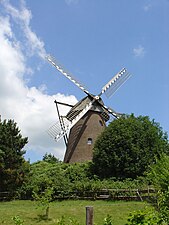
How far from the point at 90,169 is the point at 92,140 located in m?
5.93

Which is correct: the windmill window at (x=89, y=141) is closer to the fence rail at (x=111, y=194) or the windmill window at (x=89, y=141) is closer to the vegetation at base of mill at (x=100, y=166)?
the vegetation at base of mill at (x=100, y=166)

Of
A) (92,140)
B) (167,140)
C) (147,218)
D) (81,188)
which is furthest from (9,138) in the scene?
(147,218)

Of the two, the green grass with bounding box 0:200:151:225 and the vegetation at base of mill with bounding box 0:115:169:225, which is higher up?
the vegetation at base of mill with bounding box 0:115:169:225

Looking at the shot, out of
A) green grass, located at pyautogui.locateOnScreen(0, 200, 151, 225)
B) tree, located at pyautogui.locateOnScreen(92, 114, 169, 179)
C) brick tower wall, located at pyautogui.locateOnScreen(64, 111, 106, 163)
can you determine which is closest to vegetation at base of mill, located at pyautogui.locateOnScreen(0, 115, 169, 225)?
tree, located at pyautogui.locateOnScreen(92, 114, 169, 179)

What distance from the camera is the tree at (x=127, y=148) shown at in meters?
28.4

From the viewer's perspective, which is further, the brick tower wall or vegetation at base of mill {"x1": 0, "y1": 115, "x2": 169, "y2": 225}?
the brick tower wall

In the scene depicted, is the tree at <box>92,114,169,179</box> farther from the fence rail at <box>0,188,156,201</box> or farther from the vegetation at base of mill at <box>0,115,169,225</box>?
the fence rail at <box>0,188,156,201</box>

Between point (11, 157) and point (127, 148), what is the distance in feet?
31.5

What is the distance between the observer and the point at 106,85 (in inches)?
1517

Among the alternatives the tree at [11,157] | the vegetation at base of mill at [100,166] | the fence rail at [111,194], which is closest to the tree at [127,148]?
the vegetation at base of mill at [100,166]

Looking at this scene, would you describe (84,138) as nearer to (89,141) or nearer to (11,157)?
(89,141)

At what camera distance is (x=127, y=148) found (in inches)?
1152

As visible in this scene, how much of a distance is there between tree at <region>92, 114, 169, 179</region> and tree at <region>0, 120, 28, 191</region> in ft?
21.5

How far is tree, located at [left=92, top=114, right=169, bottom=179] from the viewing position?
28.4 metres
